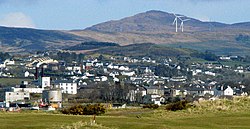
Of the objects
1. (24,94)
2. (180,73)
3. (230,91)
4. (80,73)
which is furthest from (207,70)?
(24,94)

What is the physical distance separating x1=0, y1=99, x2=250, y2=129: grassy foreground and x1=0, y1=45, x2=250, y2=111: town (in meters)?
25.1

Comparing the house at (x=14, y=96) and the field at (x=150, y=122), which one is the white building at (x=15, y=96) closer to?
the house at (x=14, y=96)

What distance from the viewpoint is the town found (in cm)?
9781

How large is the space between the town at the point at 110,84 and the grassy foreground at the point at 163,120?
82.2 feet

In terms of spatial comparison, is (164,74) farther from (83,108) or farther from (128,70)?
(83,108)

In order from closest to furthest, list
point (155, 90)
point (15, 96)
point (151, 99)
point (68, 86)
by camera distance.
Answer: point (151, 99)
point (15, 96)
point (155, 90)
point (68, 86)

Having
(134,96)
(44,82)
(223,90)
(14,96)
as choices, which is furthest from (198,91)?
(14,96)

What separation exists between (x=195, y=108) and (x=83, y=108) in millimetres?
6242

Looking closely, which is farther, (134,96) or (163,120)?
(134,96)

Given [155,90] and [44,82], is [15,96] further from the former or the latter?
[155,90]

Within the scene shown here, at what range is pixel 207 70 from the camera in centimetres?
19625

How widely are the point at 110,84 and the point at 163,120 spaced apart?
88780 millimetres

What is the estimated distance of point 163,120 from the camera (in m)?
29.2

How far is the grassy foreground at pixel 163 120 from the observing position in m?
25.0
